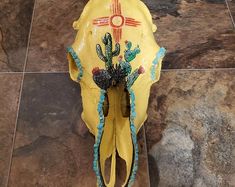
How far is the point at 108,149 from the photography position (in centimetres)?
80

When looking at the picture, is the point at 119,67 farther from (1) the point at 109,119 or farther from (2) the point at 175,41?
(2) the point at 175,41

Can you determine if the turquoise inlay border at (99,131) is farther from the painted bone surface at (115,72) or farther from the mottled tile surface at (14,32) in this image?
the mottled tile surface at (14,32)

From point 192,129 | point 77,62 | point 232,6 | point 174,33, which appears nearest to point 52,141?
point 77,62

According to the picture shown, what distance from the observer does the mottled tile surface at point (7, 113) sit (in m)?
0.96

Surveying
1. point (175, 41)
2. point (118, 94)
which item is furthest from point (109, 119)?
point (175, 41)

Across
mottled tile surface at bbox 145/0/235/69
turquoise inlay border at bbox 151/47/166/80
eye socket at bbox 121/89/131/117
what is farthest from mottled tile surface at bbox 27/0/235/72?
eye socket at bbox 121/89/131/117

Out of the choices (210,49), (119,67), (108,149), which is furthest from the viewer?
(210,49)

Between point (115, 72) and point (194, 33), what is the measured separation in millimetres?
664

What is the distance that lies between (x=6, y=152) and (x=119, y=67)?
470 mm

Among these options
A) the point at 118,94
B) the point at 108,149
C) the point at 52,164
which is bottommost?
the point at 52,164

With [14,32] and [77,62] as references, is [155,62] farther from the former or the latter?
[14,32]

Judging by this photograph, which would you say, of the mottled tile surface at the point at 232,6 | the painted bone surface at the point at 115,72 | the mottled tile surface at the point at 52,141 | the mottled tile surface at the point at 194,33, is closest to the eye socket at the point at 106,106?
the painted bone surface at the point at 115,72

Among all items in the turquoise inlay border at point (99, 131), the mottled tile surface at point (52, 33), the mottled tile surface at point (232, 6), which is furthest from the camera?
the mottled tile surface at point (232, 6)

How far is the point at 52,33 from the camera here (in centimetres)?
126
